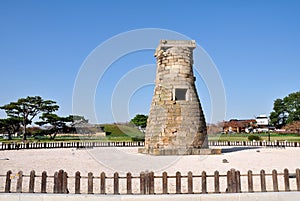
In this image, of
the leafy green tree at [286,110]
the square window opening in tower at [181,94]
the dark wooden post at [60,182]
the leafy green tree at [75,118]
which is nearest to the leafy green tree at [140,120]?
the leafy green tree at [75,118]

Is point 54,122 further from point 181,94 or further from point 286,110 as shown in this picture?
point 286,110

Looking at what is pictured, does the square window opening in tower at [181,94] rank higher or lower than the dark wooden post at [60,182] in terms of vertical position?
higher

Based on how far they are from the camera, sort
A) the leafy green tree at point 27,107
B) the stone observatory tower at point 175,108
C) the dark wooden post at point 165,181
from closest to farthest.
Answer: the dark wooden post at point 165,181
the stone observatory tower at point 175,108
the leafy green tree at point 27,107

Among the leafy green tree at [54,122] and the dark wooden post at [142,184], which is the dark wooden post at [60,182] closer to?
the dark wooden post at [142,184]

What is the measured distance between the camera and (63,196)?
6406 millimetres

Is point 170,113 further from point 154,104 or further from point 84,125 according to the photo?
point 84,125

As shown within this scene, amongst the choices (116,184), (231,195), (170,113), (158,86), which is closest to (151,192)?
(116,184)

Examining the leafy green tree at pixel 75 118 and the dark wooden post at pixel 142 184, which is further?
the leafy green tree at pixel 75 118

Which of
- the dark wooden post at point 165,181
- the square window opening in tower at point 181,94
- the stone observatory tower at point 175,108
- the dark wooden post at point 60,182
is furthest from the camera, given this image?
the square window opening in tower at point 181,94

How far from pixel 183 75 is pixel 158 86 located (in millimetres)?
1965

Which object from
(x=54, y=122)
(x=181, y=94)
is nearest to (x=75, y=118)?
(x=54, y=122)

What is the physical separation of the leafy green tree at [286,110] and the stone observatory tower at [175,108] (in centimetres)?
5674

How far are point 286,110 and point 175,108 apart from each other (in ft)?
205

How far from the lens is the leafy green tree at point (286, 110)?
2662 inches
